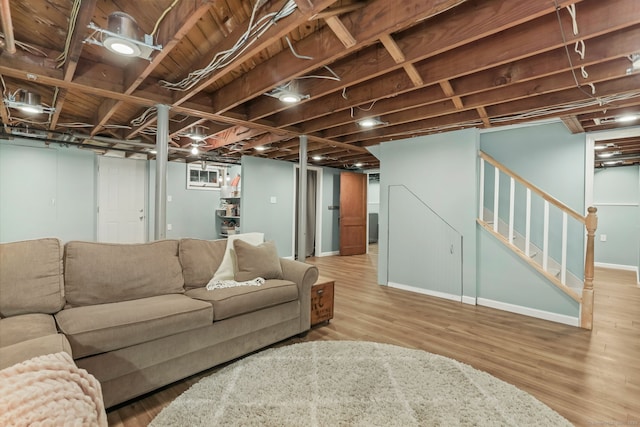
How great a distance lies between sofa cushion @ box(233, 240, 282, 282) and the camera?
9.16ft

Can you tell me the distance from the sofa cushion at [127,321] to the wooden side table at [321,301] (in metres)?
1.10

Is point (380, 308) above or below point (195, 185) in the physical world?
below

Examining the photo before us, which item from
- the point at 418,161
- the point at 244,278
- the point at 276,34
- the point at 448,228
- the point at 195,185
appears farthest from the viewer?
the point at 195,185

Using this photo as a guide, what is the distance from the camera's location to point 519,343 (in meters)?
2.81

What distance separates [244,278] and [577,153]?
4289 millimetres

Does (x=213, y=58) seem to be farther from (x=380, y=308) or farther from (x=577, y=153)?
(x=577, y=153)

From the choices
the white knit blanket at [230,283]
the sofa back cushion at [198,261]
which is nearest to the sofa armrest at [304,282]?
the white knit blanket at [230,283]

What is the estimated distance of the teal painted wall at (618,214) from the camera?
631cm

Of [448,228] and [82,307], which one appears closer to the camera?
[82,307]

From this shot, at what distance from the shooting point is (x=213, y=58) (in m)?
2.42

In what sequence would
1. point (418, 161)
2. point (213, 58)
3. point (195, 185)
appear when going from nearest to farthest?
1. point (213, 58)
2. point (418, 161)
3. point (195, 185)

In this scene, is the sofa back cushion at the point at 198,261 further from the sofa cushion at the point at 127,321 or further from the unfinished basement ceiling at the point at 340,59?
the unfinished basement ceiling at the point at 340,59

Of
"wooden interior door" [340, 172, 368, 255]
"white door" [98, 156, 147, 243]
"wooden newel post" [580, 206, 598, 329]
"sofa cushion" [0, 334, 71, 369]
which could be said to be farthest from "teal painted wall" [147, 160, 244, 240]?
"wooden newel post" [580, 206, 598, 329]

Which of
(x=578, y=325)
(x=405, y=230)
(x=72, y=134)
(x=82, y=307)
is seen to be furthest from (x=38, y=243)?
(x=578, y=325)
